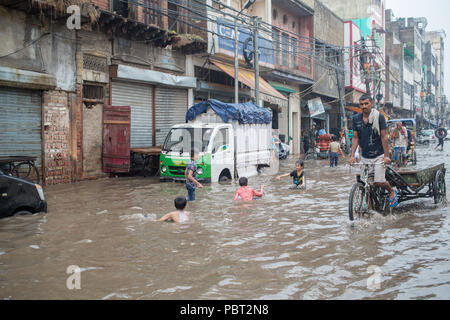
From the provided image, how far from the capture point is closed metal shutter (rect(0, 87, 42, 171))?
39.0 feet

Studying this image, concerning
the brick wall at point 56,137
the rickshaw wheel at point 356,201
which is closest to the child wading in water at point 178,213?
the rickshaw wheel at point 356,201

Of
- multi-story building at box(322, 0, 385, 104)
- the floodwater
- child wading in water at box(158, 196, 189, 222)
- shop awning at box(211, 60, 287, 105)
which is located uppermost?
multi-story building at box(322, 0, 385, 104)

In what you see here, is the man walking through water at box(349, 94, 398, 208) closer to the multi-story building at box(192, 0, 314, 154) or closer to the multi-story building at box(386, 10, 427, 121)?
the multi-story building at box(192, 0, 314, 154)

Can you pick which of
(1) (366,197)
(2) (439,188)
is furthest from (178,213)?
(2) (439,188)

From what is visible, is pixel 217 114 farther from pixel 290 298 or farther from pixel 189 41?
pixel 290 298

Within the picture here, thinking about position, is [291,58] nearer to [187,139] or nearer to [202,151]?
[187,139]

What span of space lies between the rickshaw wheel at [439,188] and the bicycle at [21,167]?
9.79 metres

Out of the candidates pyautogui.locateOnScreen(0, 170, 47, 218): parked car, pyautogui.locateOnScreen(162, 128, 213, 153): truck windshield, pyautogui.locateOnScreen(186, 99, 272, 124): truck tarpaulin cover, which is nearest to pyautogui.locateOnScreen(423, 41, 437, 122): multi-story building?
pyautogui.locateOnScreen(186, 99, 272, 124): truck tarpaulin cover

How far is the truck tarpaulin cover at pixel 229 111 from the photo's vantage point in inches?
574

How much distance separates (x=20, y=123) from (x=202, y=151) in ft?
16.9

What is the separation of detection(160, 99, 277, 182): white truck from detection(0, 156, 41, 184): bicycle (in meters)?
3.56

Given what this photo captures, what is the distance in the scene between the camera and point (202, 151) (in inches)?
507

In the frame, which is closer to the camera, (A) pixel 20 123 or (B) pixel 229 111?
(A) pixel 20 123

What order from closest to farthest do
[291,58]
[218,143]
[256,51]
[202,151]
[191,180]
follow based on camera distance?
1. [191,180]
2. [202,151]
3. [218,143]
4. [256,51]
5. [291,58]
